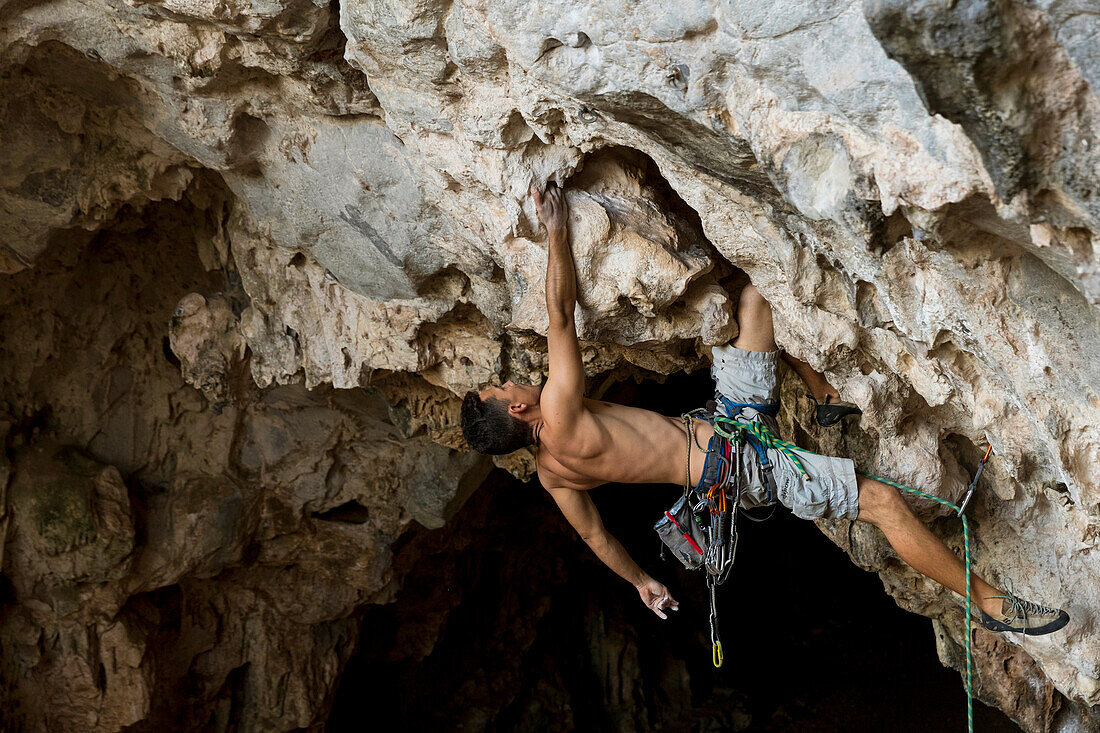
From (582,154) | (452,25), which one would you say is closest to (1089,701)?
(582,154)

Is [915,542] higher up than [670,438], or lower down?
lower down

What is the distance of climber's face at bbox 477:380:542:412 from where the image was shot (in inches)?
113

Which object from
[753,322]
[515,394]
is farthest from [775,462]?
[515,394]

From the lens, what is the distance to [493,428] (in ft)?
9.41

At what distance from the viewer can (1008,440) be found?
2.29m

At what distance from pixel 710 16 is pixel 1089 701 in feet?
8.31

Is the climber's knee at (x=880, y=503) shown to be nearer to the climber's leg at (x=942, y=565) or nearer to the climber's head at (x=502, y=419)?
the climber's leg at (x=942, y=565)

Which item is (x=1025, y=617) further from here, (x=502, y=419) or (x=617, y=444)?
(x=502, y=419)

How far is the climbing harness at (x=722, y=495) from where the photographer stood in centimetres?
281

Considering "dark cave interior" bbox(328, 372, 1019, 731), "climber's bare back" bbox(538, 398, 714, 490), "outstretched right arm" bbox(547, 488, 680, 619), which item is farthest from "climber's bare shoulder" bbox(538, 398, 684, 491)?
"dark cave interior" bbox(328, 372, 1019, 731)

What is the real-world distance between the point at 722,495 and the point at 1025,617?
91 cm

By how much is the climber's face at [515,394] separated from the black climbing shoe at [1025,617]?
4.86 ft

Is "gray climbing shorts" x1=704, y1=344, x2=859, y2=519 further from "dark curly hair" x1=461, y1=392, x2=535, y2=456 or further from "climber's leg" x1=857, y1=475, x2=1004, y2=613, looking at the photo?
"dark curly hair" x1=461, y1=392, x2=535, y2=456

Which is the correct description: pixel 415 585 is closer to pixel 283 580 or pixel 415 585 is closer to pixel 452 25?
pixel 283 580
